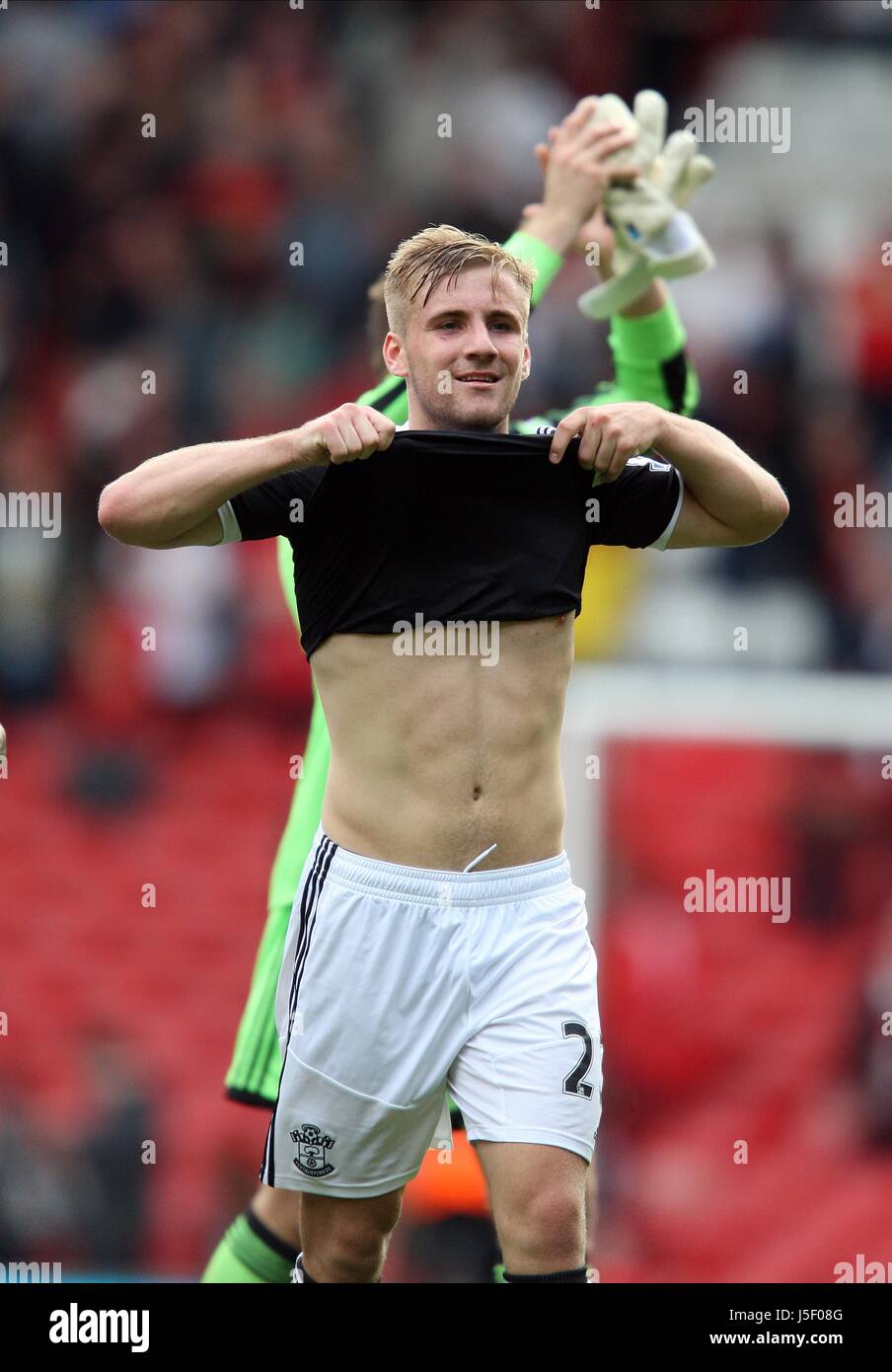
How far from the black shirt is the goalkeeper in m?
0.57

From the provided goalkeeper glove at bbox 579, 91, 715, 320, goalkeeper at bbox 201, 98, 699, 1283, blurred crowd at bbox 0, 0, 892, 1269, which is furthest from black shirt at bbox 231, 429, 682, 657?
blurred crowd at bbox 0, 0, 892, 1269

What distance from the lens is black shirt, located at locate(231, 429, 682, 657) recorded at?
3.00m

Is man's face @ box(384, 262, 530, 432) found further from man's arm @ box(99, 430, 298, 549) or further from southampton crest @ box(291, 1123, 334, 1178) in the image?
southampton crest @ box(291, 1123, 334, 1178)

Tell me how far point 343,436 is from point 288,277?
649cm

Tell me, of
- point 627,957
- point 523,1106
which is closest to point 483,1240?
point 627,957

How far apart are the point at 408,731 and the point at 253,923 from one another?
505cm

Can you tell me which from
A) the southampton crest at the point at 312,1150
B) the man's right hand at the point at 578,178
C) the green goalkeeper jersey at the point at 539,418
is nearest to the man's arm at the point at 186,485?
the green goalkeeper jersey at the point at 539,418

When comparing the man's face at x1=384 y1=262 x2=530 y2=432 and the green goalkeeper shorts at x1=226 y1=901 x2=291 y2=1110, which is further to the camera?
the green goalkeeper shorts at x1=226 y1=901 x2=291 y2=1110

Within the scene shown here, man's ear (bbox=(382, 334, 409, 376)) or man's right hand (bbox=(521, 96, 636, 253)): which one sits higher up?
man's right hand (bbox=(521, 96, 636, 253))

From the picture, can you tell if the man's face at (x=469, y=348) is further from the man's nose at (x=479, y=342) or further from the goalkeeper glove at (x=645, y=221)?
the goalkeeper glove at (x=645, y=221)

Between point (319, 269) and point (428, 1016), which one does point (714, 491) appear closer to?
point (428, 1016)

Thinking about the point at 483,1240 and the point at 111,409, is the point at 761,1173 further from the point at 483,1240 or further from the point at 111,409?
the point at 111,409

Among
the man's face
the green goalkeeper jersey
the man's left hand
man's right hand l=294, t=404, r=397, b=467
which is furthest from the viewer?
the green goalkeeper jersey

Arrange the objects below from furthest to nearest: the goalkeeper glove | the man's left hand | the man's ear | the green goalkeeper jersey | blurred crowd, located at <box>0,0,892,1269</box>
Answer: blurred crowd, located at <box>0,0,892,1269</box> → the goalkeeper glove → the green goalkeeper jersey → the man's ear → the man's left hand
